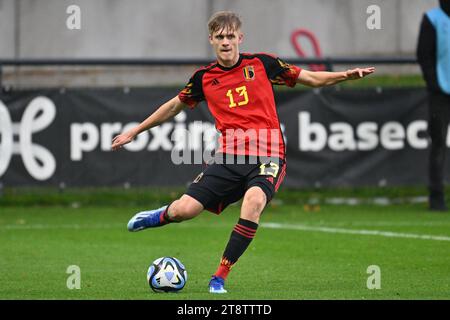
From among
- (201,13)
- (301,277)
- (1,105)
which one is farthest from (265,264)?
(201,13)

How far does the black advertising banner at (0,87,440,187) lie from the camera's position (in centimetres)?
1509

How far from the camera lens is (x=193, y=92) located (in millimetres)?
8875

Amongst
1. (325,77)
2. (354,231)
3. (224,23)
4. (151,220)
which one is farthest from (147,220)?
(354,231)

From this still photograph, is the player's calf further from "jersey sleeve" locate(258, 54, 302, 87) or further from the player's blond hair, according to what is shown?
the player's blond hair

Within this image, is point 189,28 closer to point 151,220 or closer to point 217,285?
point 151,220

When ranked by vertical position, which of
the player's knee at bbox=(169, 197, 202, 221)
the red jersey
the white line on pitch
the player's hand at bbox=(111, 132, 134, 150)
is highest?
the red jersey

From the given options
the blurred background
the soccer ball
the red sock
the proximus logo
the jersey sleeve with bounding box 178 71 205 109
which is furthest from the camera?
the blurred background

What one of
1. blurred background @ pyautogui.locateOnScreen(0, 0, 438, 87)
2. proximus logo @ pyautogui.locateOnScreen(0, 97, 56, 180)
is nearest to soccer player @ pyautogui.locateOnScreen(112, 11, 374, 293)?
proximus logo @ pyautogui.locateOnScreen(0, 97, 56, 180)

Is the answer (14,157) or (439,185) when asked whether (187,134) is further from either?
(439,185)

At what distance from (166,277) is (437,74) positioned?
737 cm

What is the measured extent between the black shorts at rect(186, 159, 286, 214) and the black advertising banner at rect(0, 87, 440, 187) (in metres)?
6.45

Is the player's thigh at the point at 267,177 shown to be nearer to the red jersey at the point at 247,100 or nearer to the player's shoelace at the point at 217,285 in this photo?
the red jersey at the point at 247,100

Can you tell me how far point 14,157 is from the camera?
15008 millimetres

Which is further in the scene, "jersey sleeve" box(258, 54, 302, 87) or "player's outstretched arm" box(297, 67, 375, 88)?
"jersey sleeve" box(258, 54, 302, 87)
